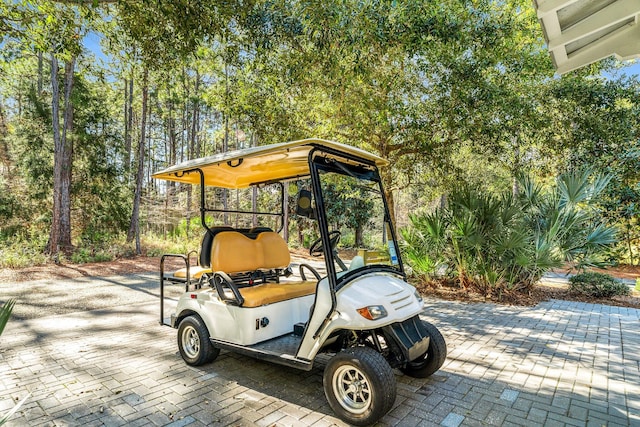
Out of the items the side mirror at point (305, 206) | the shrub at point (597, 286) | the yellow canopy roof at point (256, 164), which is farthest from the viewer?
the shrub at point (597, 286)

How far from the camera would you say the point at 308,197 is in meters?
3.30

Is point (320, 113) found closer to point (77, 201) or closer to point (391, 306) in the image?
point (391, 306)

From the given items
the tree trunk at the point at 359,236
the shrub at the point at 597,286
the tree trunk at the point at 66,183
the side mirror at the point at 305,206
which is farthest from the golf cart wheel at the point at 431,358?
the tree trunk at the point at 359,236

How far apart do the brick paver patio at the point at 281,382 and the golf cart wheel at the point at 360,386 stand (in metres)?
0.23

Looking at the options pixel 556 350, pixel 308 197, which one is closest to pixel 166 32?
pixel 308 197

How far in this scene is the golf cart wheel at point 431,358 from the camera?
10.1ft

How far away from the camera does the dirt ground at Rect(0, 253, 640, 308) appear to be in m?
6.75

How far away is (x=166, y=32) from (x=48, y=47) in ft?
7.01

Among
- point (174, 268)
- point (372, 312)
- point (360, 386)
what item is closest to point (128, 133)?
point (174, 268)

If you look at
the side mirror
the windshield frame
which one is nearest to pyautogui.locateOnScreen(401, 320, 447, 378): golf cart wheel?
the windshield frame

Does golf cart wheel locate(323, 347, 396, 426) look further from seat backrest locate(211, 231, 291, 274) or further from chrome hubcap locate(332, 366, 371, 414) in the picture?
seat backrest locate(211, 231, 291, 274)

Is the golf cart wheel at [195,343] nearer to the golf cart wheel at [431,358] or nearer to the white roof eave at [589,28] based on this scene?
the golf cart wheel at [431,358]

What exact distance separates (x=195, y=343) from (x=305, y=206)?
6.01 feet

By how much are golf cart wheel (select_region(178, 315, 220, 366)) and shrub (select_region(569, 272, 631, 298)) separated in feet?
24.5
